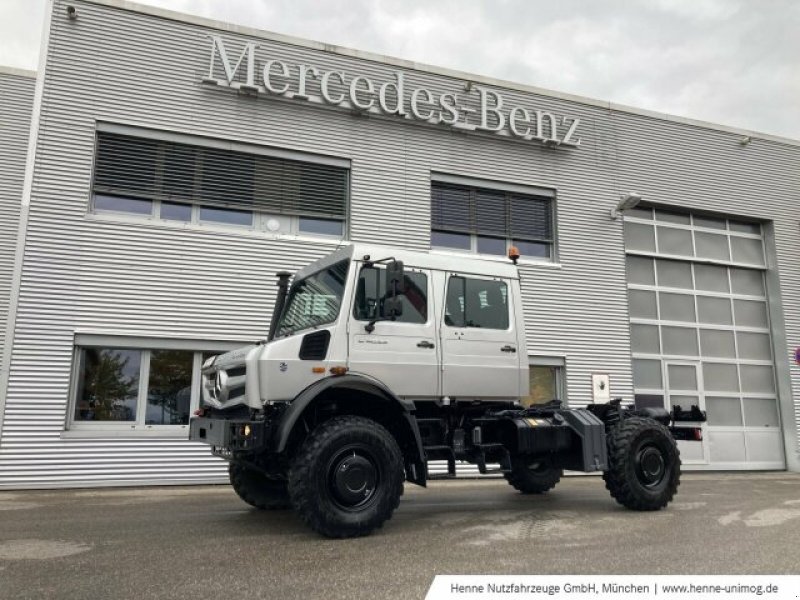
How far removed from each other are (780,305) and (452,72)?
9.57 m

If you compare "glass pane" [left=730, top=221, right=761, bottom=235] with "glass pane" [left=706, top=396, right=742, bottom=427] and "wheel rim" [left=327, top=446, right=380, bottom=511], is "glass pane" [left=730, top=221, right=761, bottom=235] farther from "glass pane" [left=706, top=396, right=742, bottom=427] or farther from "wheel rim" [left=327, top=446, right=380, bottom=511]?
"wheel rim" [left=327, top=446, right=380, bottom=511]

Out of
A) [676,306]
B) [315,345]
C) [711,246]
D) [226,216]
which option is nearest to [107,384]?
[226,216]

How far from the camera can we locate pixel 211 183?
36.4 ft

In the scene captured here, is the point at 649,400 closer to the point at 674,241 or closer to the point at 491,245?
the point at 674,241

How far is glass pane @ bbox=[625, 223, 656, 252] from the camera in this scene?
46.2ft

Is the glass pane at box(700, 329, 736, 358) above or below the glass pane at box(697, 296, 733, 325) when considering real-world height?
below

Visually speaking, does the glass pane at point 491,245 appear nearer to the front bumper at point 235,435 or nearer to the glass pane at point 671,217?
the glass pane at point 671,217

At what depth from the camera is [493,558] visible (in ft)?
15.9

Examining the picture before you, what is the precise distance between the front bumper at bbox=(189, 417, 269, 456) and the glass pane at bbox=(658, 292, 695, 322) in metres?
11.2

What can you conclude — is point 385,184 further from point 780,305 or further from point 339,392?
point 780,305

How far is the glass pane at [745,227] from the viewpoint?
1526cm

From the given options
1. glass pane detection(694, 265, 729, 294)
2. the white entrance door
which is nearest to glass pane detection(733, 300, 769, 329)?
glass pane detection(694, 265, 729, 294)

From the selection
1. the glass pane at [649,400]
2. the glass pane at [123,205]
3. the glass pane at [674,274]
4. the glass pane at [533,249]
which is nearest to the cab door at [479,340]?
the glass pane at [533,249]

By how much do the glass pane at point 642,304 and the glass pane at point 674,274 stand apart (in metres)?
0.51
